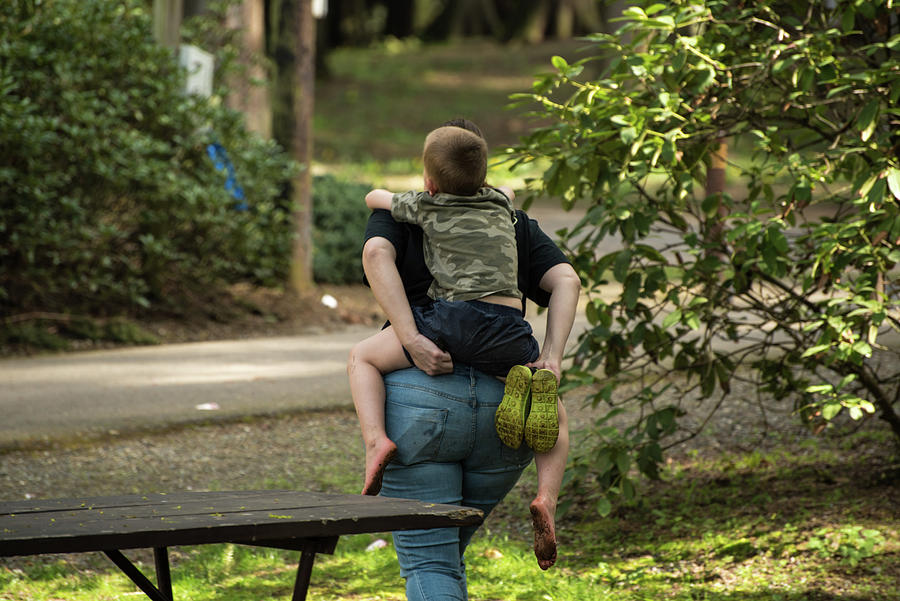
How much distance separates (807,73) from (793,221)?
0.59m

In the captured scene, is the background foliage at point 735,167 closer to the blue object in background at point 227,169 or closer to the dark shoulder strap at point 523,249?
the dark shoulder strap at point 523,249

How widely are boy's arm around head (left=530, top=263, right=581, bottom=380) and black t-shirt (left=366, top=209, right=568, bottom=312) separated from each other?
1.4 inches

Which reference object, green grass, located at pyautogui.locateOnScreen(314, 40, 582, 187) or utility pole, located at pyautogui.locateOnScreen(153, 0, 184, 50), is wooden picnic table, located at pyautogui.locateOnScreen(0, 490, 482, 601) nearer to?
utility pole, located at pyautogui.locateOnScreen(153, 0, 184, 50)

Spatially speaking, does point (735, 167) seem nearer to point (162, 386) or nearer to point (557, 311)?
point (557, 311)

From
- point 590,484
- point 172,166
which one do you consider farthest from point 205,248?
point 590,484

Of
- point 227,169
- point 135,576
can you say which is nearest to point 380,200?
point 135,576

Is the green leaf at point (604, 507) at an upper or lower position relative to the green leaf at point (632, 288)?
lower

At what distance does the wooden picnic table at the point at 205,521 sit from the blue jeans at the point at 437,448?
0.15 m

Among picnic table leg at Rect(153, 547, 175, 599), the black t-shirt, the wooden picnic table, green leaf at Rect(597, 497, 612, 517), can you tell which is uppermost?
the black t-shirt

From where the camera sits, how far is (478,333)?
3.08 meters

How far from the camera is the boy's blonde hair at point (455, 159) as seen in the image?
3100 millimetres

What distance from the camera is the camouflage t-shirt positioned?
313 centimetres

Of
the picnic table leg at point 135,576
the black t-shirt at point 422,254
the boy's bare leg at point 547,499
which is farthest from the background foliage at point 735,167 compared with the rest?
the picnic table leg at point 135,576

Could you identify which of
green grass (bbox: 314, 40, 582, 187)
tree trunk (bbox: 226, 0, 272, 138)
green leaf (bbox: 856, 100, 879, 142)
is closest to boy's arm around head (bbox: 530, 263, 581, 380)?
green leaf (bbox: 856, 100, 879, 142)
